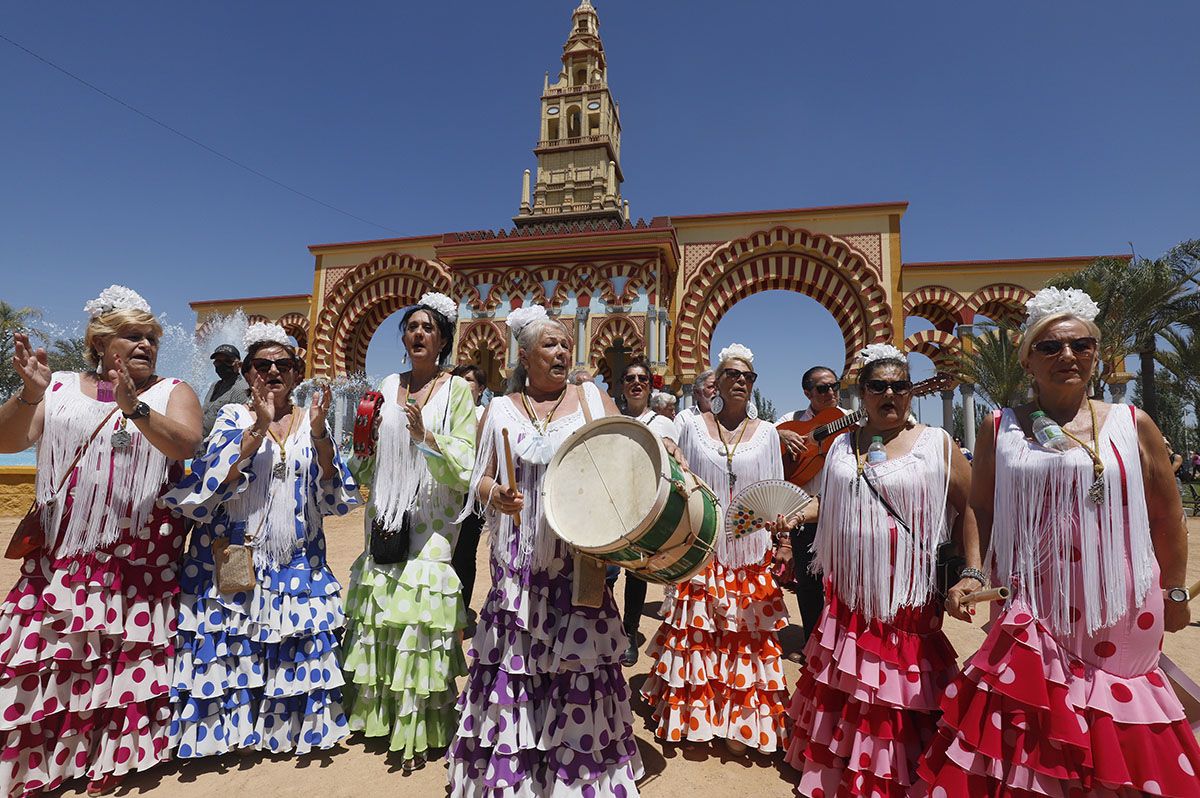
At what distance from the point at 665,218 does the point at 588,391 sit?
13.7 meters

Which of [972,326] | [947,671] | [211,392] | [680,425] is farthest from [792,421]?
[972,326]

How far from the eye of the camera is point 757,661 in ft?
9.87

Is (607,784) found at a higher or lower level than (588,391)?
lower

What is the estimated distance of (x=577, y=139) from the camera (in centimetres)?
2327

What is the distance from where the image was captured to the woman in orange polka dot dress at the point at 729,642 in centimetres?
299

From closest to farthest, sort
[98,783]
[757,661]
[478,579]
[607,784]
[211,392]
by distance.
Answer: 1. [607,784]
2. [98,783]
3. [757,661]
4. [211,392]
5. [478,579]

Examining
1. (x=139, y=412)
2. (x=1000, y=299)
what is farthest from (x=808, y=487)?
(x=1000, y=299)

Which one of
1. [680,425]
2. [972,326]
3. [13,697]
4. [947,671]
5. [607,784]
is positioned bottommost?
[607,784]

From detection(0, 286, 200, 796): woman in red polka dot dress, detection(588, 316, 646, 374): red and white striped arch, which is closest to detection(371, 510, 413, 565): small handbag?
detection(0, 286, 200, 796): woman in red polka dot dress

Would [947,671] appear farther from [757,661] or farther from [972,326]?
[972,326]

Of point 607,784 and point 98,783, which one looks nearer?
point 607,784

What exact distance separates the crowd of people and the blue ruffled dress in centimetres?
1

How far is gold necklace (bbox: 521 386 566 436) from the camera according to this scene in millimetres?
2535

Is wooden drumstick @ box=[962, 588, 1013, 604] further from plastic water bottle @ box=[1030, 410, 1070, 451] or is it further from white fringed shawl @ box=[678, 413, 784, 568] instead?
white fringed shawl @ box=[678, 413, 784, 568]
